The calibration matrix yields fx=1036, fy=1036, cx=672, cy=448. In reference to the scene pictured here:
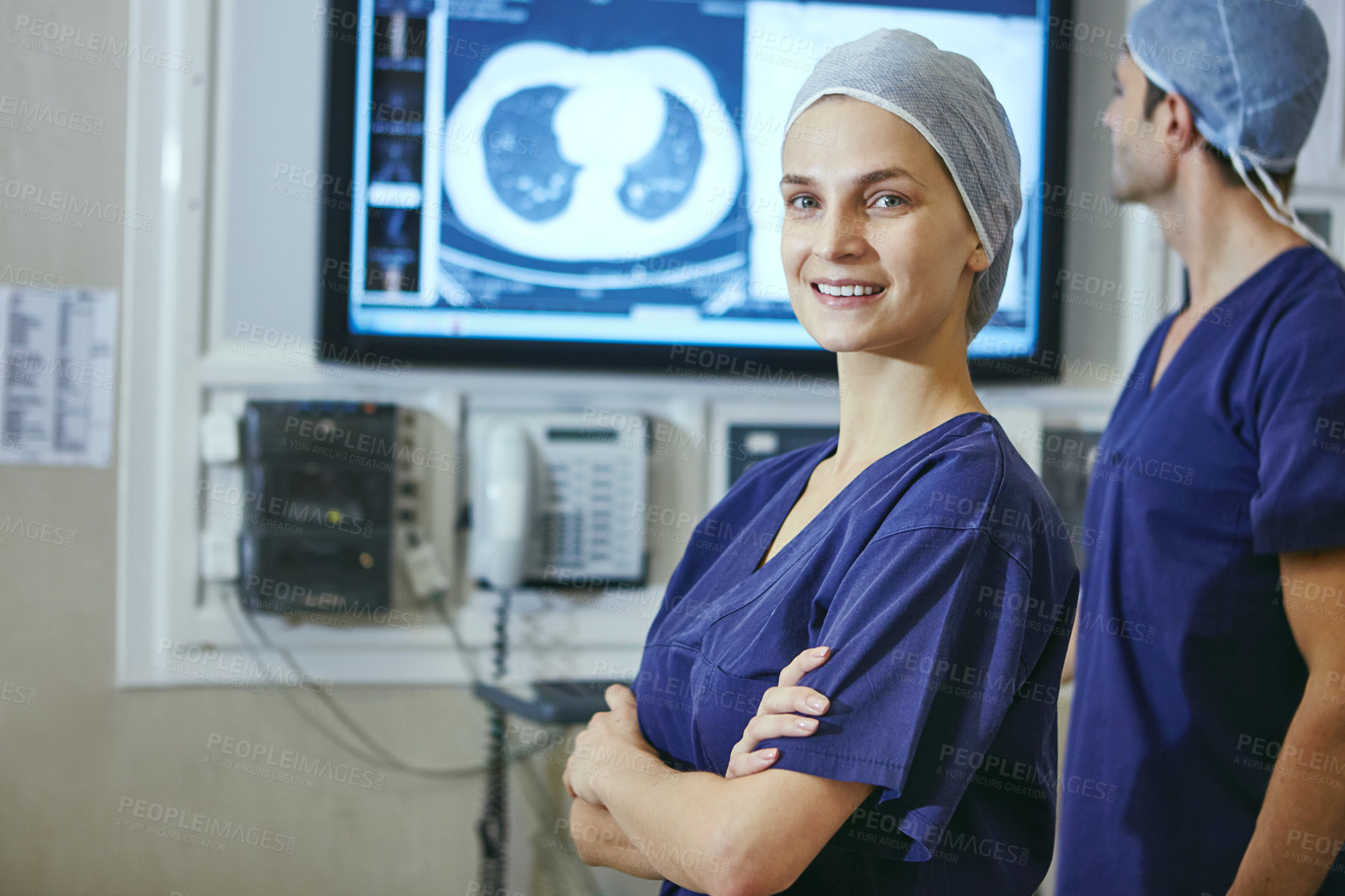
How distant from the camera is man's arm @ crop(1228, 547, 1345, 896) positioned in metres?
1.08

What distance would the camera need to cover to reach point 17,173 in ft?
5.52

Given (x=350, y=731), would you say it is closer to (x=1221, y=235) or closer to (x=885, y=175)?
(x=885, y=175)

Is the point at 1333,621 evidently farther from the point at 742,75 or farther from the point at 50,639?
the point at 50,639

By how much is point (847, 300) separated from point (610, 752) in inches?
18.3

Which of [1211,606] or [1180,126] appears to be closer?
[1211,606]

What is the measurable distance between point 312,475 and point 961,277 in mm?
1165

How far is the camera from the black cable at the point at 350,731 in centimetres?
173

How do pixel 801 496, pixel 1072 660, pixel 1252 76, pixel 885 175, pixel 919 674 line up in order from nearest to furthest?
pixel 919 674, pixel 885 175, pixel 801 496, pixel 1252 76, pixel 1072 660

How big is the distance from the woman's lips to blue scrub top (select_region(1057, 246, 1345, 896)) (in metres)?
0.54

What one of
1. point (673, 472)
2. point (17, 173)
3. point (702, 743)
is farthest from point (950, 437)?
point (17, 173)

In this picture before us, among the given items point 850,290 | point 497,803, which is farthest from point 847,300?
point 497,803

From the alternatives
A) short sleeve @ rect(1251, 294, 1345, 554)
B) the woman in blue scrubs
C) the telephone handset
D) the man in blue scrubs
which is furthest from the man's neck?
the telephone handset

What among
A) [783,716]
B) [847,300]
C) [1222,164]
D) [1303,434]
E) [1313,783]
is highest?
[1222,164]

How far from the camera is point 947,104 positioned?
0.87 meters
